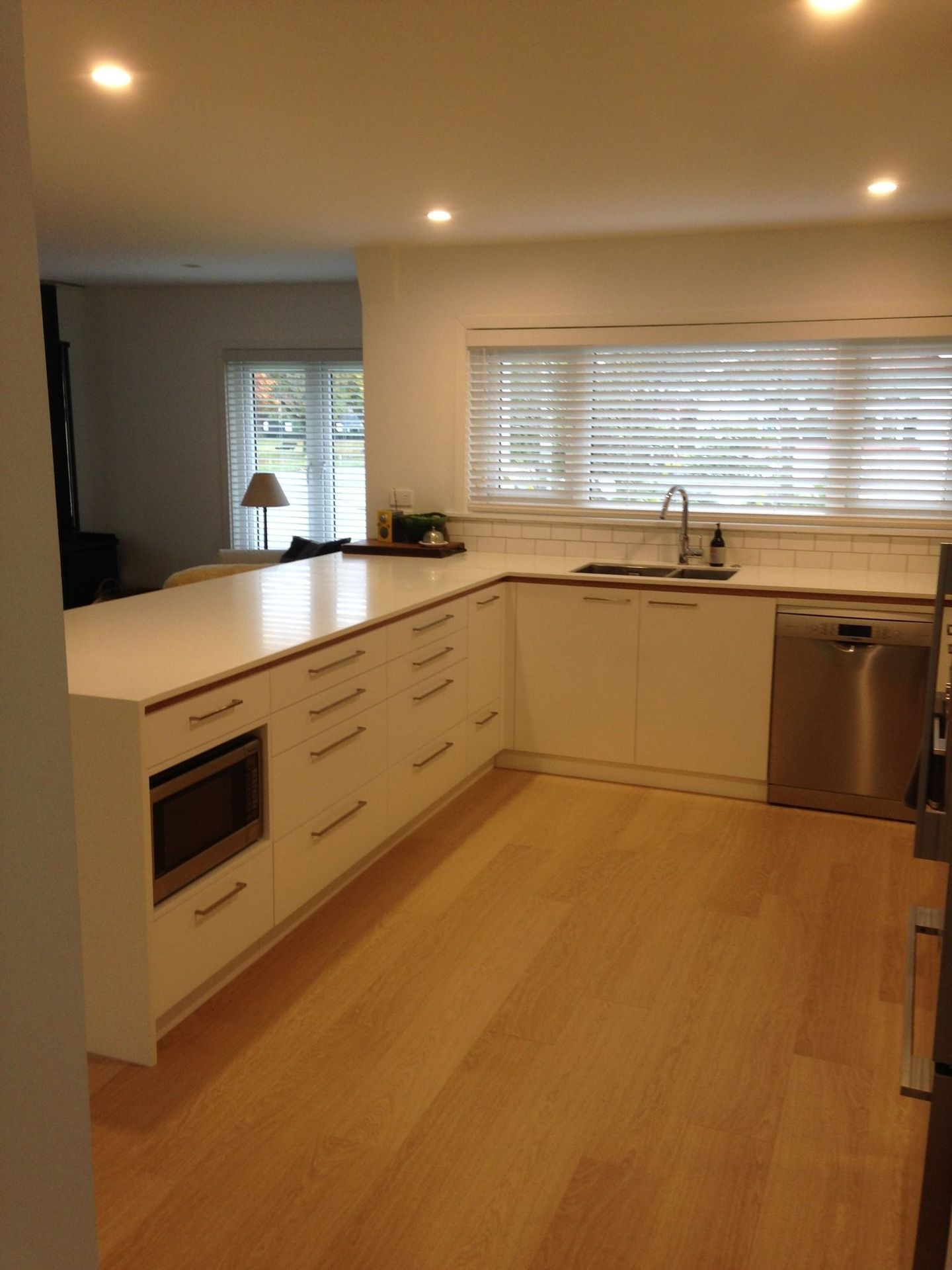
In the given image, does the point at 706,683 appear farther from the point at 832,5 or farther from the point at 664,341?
the point at 832,5

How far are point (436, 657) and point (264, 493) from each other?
3291 millimetres

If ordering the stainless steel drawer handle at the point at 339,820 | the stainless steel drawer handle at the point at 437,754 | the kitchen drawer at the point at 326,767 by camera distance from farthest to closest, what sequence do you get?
the stainless steel drawer handle at the point at 437,754, the stainless steel drawer handle at the point at 339,820, the kitchen drawer at the point at 326,767

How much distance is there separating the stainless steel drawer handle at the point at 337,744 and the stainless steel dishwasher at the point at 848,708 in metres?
1.82

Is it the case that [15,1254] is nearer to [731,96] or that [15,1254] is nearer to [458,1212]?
[458,1212]

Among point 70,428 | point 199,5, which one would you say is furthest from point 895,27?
point 70,428

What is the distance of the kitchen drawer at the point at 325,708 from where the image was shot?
9.46ft

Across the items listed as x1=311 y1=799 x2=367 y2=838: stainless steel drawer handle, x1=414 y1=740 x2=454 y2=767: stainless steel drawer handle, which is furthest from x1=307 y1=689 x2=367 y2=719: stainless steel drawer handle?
x1=414 y1=740 x2=454 y2=767: stainless steel drawer handle

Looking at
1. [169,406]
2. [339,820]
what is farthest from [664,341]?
[169,406]

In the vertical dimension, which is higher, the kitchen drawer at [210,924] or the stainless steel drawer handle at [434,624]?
the stainless steel drawer handle at [434,624]

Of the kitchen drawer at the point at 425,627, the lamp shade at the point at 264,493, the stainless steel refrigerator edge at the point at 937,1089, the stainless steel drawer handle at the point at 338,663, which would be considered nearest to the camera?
the stainless steel refrigerator edge at the point at 937,1089

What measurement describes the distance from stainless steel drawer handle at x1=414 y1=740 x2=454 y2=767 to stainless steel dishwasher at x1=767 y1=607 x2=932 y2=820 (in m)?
Result: 1.30

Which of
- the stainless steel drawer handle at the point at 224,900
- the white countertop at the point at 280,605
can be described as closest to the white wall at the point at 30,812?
the white countertop at the point at 280,605

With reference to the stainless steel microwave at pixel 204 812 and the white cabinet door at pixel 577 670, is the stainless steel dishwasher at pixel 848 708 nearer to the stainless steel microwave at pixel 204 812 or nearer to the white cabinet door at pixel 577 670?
the white cabinet door at pixel 577 670

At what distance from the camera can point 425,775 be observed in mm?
3908
